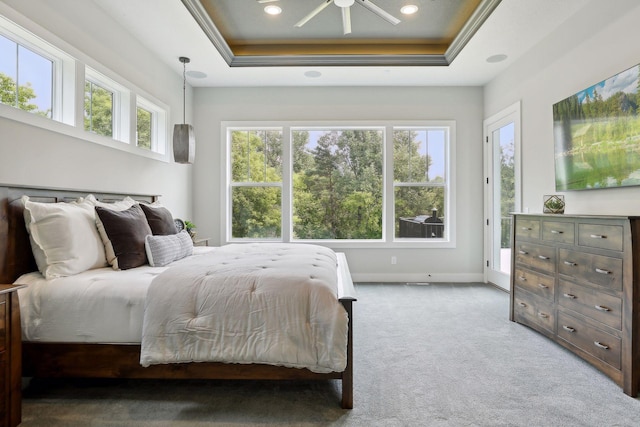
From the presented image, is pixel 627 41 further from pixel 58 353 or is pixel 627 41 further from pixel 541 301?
pixel 58 353

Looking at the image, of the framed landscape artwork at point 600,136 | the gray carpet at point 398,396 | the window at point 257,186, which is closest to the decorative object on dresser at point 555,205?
the framed landscape artwork at point 600,136

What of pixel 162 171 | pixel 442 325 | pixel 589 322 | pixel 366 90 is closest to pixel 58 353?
pixel 162 171

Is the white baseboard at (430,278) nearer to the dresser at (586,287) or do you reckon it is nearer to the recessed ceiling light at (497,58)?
the dresser at (586,287)

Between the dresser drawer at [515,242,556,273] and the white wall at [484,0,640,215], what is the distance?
534 mm

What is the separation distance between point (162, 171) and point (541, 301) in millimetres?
4177

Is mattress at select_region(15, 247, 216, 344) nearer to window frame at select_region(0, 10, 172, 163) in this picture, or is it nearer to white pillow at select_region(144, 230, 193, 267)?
white pillow at select_region(144, 230, 193, 267)

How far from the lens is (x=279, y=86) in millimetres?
4910

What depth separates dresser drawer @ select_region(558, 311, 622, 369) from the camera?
6.91 ft

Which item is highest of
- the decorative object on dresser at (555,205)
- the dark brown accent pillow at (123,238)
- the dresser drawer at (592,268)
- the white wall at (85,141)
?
the white wall at (85,141)

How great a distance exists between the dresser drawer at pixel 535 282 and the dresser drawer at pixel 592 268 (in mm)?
180

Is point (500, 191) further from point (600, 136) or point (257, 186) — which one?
point (257, 186)

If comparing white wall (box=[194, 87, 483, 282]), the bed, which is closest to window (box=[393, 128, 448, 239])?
white wall (box=[194, 87, 483, 282])

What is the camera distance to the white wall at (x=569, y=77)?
259 cm

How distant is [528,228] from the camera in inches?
122
